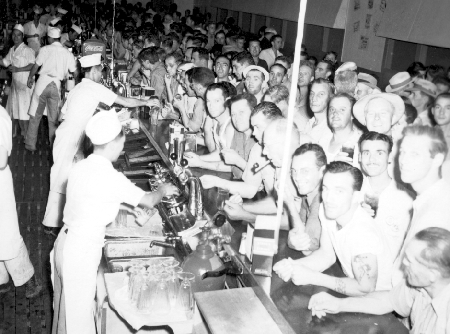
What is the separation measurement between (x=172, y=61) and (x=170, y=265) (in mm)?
4073

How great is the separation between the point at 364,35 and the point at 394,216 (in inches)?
268

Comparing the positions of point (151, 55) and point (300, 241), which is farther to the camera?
point (151, 55)

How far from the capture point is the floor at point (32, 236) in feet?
11.3

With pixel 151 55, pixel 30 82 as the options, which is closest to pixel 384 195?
pixel 151 55

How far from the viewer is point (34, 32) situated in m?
10.3

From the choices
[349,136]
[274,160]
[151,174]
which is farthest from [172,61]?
[274,160]

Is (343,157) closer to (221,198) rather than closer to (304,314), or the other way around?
(221,198)

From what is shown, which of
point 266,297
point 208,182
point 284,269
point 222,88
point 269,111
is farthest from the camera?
point 222,88

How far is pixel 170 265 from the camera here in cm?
241

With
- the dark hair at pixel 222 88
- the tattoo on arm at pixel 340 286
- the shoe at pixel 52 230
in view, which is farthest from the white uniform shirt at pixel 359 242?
the shoe at pixel 52 230

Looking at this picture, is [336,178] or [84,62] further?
[84,62]

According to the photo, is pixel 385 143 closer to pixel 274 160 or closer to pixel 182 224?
pixel 274 160

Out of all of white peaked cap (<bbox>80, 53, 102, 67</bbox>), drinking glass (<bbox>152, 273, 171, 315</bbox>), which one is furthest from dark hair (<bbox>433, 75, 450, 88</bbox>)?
white peaked cap (<bbox>80, 53, 102, 67</bbox>)

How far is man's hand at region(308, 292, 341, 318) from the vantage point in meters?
2.05
